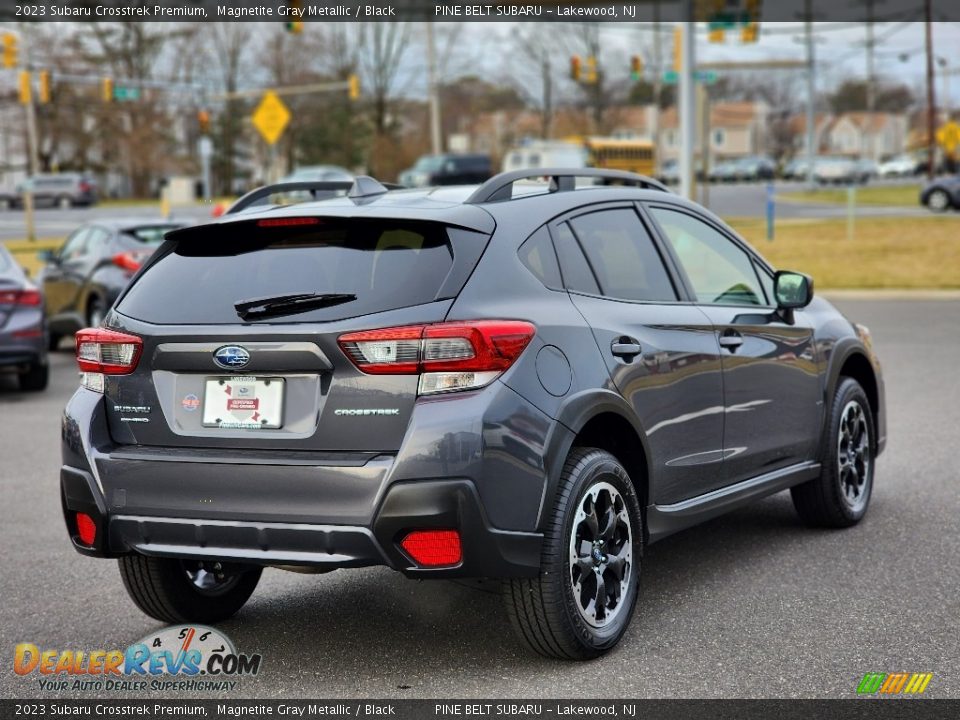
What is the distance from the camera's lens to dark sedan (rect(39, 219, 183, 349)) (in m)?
15.3

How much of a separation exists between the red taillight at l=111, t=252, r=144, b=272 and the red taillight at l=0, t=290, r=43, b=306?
2.76m

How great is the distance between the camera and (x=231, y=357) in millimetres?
4418

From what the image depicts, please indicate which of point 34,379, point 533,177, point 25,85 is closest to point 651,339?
point 533,177

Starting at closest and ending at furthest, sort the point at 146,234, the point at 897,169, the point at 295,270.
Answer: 1. the point at 295,270
2. the point at 146,234
3. the point at 897,169

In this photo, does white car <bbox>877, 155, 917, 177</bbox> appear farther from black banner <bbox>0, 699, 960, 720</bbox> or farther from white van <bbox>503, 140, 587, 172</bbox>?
black banner <bbox>0, 699, 960, 720</bbox>

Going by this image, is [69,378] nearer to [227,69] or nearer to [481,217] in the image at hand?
[481,217]

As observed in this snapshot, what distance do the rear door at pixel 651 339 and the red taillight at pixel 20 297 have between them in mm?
8195

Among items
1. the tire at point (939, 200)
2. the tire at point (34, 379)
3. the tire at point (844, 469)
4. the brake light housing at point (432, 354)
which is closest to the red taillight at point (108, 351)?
the brake light housing at point (432, 354)

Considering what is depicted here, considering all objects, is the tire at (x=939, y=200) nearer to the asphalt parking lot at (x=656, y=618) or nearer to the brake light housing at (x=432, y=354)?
the asphalt parking lot at (x=656, y=618)

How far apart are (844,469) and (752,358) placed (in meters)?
1.18

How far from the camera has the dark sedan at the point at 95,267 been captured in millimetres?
15305

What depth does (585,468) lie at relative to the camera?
14.9 feet

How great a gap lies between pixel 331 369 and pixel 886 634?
7.23 feet

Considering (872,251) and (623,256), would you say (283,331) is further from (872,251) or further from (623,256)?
(872,251)
